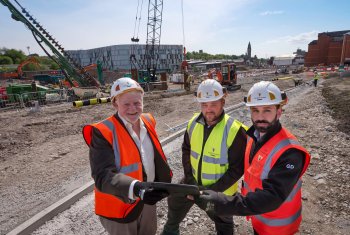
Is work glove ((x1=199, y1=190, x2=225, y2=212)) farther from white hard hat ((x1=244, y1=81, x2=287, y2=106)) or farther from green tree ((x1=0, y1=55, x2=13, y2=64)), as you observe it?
green tree ((x1=0, y1=55, x2=13, y2=64))

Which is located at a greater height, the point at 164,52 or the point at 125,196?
the point at 164,52

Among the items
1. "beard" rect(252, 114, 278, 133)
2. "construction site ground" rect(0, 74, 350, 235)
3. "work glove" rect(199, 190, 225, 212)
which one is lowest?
"construction site ground" rect(0, 74, 350, 235)

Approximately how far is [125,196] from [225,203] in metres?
0.81

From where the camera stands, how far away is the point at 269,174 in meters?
1.84

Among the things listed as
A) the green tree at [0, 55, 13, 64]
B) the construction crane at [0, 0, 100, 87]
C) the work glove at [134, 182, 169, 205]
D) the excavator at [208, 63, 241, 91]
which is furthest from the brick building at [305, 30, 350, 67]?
the green tree at [0, 55, 13, 64]

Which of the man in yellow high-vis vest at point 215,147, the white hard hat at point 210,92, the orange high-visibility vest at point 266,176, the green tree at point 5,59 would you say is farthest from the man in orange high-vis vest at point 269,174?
the green tree at point 5,59

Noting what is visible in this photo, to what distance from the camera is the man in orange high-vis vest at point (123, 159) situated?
1.94m

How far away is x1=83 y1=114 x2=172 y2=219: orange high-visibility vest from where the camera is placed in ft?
7.00

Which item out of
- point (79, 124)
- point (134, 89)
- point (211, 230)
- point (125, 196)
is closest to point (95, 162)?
point (125, 196)

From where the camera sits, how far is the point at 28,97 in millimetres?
18266

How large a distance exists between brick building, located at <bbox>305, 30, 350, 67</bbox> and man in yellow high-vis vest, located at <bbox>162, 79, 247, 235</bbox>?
255ft

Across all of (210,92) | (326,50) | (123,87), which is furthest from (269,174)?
(326,50)

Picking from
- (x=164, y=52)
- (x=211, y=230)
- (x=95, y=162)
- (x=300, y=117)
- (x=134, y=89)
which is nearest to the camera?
(x=95, y=162)

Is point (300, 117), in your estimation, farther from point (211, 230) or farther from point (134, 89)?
point (134, 89)
